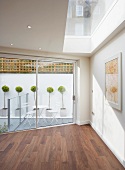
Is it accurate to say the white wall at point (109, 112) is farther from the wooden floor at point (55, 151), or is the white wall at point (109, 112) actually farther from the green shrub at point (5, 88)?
the green shrub at point (5, 88)

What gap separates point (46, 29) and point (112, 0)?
1336mm

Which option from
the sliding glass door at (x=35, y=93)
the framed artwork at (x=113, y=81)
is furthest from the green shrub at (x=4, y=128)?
the framed artwork at (x=113, y=81)

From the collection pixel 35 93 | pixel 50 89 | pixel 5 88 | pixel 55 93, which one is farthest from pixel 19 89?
pixel 55 93

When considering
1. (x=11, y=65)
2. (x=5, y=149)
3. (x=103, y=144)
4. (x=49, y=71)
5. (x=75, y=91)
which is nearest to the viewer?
(x=5, y=149)

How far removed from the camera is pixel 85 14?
3.15m

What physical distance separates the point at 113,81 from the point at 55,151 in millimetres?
1904

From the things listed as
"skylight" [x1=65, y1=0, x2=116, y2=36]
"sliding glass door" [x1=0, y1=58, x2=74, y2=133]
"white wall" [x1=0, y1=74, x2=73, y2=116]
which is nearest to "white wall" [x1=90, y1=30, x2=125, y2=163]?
"skylight" [x1=65, y1=0, x2=116, y2=36]

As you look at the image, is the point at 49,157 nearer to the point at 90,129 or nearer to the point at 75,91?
the point at 90,129

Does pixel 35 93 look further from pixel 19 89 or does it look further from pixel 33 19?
pixel 33 19

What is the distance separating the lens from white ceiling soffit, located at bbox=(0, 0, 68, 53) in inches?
69.9

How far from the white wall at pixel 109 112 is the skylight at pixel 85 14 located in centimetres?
67

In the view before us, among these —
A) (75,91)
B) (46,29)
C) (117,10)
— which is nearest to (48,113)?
(75,91)

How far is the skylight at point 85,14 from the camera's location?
272 cm

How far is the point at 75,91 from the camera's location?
16.8 feet
